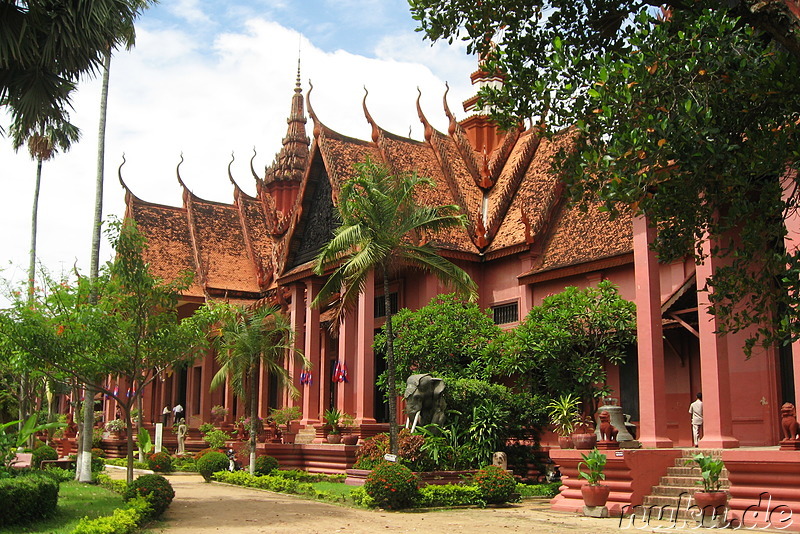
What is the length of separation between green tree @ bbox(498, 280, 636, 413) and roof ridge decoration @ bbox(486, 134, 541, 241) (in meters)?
6.06

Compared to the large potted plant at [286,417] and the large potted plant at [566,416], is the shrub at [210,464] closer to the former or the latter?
the large potted plant at [286,417]

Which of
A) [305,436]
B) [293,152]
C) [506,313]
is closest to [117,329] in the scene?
[305,436]

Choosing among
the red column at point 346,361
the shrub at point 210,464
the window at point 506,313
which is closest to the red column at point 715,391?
the window at point 506,313

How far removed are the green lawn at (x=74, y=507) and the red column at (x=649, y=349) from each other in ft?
26.2

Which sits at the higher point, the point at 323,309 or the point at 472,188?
the point at 472,188

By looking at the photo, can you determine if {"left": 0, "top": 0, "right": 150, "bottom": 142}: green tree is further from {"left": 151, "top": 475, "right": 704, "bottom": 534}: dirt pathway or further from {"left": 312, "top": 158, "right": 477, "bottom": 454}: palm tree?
{"left": 151, "top": 475, "right": 704, "bottom": 534}: dirt pathway

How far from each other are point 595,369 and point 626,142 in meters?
9.50

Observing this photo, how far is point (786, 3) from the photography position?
7621mm

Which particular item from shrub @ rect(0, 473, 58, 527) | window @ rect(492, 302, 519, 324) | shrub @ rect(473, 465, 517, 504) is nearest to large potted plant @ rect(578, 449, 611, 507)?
shrub @ rect(473, 465, 517, 504)

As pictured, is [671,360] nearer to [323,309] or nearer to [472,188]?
[472,188]

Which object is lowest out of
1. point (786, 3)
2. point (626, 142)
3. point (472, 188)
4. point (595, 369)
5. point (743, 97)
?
point (595, 369)

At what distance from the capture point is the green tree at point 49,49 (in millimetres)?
11859

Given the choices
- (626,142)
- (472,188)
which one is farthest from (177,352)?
(472,188)

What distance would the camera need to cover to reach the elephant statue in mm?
16797
